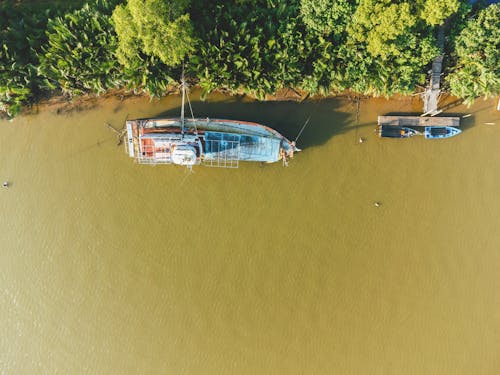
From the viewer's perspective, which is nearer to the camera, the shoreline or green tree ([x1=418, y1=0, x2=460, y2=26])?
green tree ([x1=418, y1=0, x2=460, y2=26])

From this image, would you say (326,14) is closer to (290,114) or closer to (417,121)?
(290,114)

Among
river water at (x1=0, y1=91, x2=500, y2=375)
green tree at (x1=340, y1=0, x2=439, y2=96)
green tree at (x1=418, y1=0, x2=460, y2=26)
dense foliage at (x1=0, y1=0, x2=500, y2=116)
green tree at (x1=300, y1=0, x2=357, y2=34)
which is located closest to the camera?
green tree at (x1=418, y1=0, x2=460, y2=26)

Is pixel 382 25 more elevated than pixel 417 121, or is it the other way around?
pixel 382 25

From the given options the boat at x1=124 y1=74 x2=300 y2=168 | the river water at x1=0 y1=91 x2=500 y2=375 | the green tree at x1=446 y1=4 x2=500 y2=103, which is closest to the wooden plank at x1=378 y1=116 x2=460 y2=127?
the river water at x1=0 y1=91 x2=500 y2=375

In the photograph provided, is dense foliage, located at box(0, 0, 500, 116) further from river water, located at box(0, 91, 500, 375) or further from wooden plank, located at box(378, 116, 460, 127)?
river water, located at box(0, 91, 500, 375)

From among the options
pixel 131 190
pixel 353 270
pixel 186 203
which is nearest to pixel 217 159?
pixel 186 203

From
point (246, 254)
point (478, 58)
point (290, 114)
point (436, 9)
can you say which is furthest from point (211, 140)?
point (478, 58)

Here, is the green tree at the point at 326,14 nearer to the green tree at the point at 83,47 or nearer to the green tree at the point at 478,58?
the green tree at the point at 478,58
